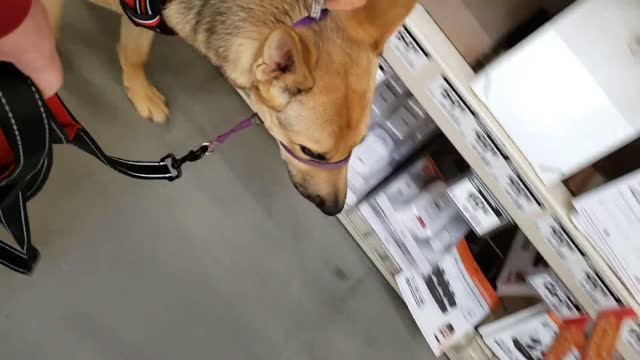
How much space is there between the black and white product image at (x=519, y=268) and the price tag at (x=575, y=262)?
0.74ft

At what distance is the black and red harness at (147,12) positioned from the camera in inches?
44.1

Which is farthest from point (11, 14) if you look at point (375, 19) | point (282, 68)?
point (375, 19)

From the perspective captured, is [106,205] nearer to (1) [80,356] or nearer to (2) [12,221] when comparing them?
(1) [80,356]

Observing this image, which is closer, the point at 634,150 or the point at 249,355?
the point at 634,150

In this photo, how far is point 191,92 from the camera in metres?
1.56

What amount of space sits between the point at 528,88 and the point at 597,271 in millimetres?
322

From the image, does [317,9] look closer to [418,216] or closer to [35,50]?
[35,50]

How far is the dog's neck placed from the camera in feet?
3.28

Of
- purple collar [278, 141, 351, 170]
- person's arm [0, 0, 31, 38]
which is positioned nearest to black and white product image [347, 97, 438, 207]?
purple collar [278, 141, 351, 170]

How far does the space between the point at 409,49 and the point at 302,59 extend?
0.24m

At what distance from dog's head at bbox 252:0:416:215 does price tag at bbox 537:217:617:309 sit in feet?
1.09

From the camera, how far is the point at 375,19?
38.3 inches

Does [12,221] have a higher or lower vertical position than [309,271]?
higher

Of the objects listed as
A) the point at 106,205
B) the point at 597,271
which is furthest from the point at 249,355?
the point at 597,271
